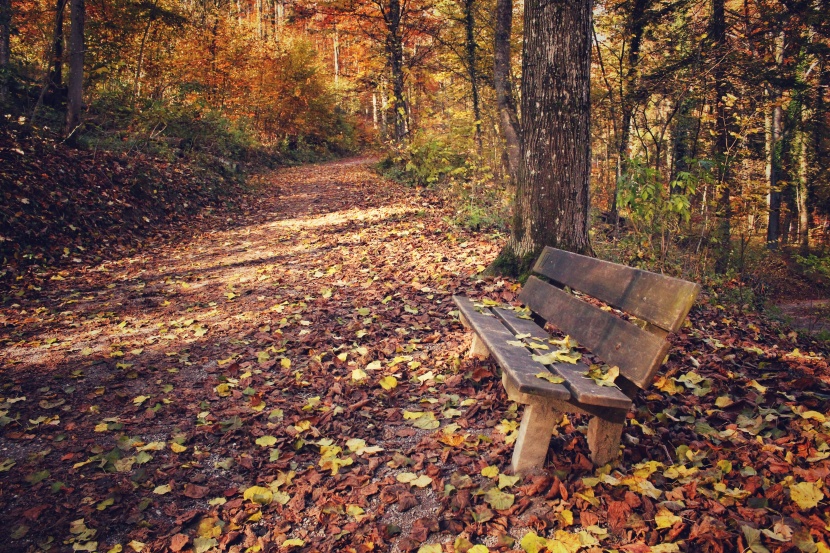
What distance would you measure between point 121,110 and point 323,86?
51.0 ft

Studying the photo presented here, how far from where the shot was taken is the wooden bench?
7.41ft

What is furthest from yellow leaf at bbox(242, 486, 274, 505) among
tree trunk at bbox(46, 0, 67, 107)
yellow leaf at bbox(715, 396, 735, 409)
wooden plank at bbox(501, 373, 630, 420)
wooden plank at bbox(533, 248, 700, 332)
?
tree trunk at bbox(46, 0, 67, 107)

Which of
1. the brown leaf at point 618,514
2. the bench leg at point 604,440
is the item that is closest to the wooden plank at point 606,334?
the bench leg at point 604,440

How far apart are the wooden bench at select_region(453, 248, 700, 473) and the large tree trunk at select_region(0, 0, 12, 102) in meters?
10.5

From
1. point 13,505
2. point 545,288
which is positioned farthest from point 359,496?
point 545,288

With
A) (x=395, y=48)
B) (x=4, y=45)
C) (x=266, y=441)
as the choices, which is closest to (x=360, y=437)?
(x=266, y=441)

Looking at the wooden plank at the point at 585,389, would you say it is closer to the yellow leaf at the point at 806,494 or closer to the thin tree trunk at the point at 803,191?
the yellow leaf at the point at 806,494

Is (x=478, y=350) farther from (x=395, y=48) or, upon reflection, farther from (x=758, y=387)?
(x=395, y=48)

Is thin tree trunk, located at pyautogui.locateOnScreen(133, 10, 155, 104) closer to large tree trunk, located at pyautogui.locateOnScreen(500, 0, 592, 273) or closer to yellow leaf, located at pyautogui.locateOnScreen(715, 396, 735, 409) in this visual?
large tree trunk, located at pyautogui.locateOnScreen(500, 0, 592, 273)

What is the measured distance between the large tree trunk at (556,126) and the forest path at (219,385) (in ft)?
4.17

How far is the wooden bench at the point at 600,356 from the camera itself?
2.26 m

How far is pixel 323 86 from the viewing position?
26109 millimetres

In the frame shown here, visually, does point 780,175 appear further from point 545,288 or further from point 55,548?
point 55,548

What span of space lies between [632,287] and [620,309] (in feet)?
0.45
